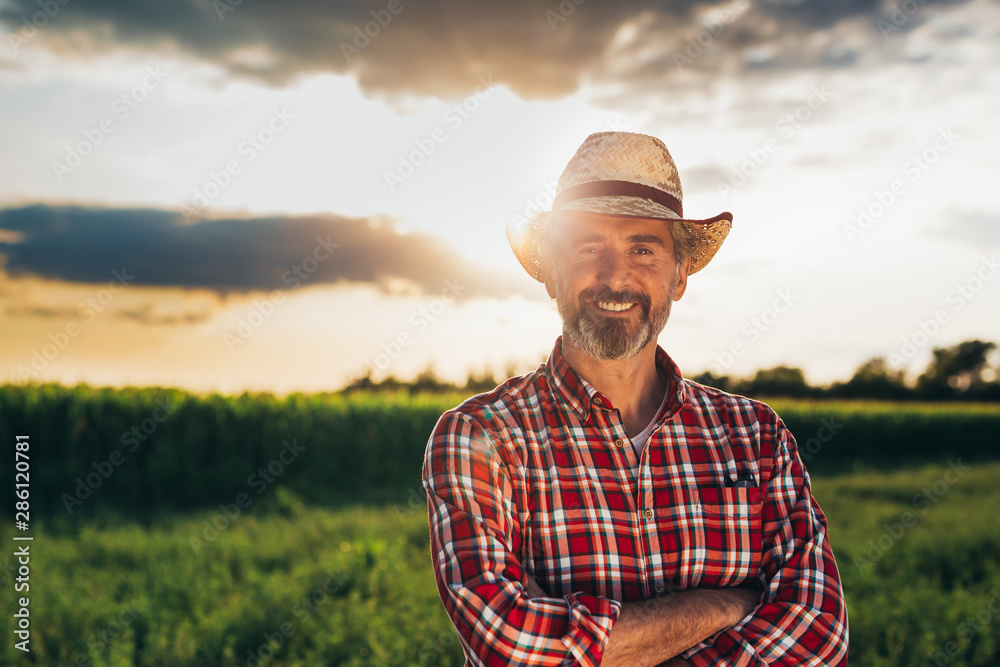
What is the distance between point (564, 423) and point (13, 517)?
13321 mm

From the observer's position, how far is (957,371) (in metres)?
39.2

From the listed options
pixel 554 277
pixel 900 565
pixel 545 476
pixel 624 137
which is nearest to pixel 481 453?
pixel 545 476

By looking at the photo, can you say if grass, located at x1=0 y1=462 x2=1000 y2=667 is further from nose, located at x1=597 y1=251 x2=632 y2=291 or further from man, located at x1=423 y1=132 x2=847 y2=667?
nose, located at x1=597 y1=251 x2=632 y2=291

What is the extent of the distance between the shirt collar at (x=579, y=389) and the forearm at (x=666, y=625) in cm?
68

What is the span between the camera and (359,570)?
7121mm

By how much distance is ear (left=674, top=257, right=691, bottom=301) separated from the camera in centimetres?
296

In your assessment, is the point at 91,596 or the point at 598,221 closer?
the point at 598,221

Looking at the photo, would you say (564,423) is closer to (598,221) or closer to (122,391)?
(598,221)

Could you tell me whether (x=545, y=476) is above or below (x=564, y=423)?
below

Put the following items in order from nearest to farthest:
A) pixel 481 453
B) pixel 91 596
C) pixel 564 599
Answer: pixel 564 599
pixel 481 453
pixel 91 596

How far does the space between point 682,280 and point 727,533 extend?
1095 mm

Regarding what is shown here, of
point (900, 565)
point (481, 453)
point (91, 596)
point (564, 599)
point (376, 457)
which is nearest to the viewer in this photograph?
point (564, 599)

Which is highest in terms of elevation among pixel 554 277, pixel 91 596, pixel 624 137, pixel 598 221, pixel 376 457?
pixel 624 137

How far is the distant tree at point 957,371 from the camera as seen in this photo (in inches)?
1378
